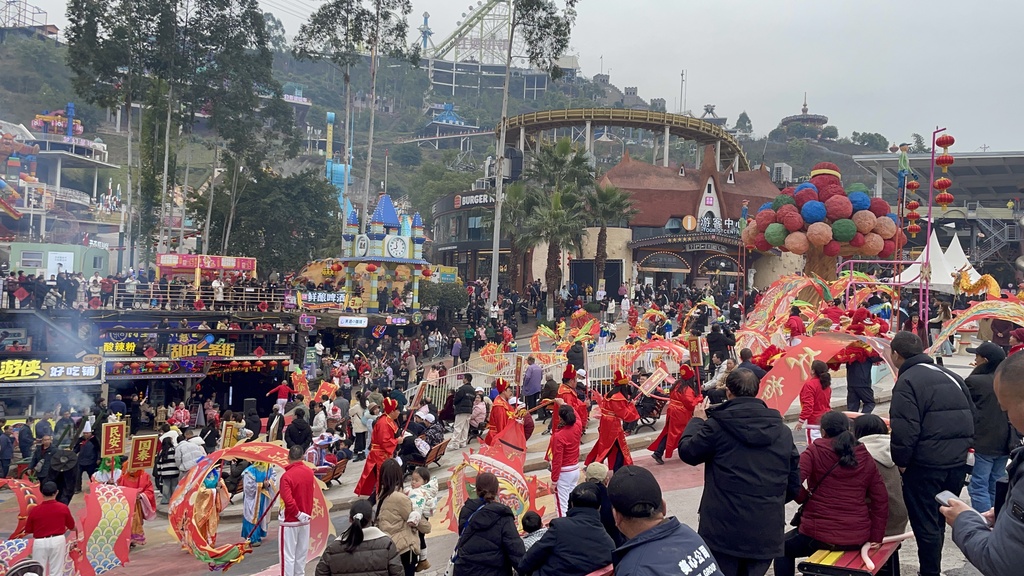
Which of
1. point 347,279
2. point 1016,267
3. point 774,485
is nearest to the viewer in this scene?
point 774,485

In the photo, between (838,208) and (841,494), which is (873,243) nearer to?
(838,208)

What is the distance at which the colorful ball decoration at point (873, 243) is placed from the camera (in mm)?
22734

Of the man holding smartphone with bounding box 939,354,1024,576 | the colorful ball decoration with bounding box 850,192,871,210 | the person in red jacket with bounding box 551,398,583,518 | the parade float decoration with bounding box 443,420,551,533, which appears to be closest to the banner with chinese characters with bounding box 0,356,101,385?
the parade float decoration with bounding box 443,420,551,533

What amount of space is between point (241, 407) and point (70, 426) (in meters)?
10.8

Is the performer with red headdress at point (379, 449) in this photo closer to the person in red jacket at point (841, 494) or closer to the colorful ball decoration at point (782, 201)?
the person in red jacket at point (841, 494)

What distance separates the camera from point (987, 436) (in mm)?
6191

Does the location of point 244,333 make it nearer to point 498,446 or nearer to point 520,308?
point 520,308

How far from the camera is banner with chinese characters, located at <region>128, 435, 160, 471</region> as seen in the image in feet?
37.5

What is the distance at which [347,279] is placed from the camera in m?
34.3

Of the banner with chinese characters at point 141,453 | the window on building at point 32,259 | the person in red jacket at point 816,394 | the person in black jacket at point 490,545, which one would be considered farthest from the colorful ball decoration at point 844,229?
the window on building at point 32,259

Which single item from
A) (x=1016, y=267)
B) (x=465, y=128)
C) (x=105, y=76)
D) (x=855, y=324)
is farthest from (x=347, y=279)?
(x=465, y=128)

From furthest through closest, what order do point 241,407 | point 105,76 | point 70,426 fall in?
point 105,76 < point 241,407 < point 70,426

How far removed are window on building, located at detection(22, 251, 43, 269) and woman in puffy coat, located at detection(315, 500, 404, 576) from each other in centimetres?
4248

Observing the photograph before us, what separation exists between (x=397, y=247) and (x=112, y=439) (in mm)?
22418
